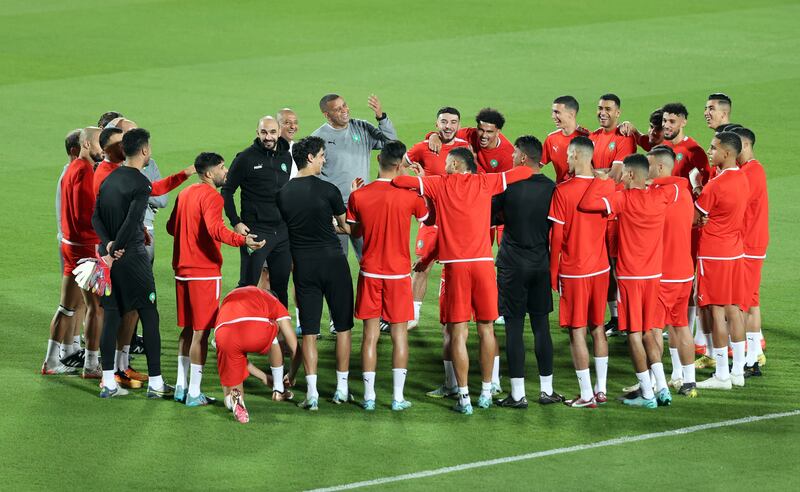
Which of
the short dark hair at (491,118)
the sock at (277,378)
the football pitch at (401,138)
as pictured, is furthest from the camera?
the short dark hair at (491,118)

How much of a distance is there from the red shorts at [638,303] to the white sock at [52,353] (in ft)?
15.9

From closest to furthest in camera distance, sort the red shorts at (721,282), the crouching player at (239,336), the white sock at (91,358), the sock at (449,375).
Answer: the crouching player at (239,336) → the sock at (449,375) → the red shorts at (721,282) → the white sock at (91,358)

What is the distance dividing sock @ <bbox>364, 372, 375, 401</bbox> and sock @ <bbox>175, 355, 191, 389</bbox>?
147 centimetres

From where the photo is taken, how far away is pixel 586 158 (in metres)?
10.7

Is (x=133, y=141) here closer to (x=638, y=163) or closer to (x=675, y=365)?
(x=638, y=163)

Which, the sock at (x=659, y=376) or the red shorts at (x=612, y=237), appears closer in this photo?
the sock at (x=659, y=376)

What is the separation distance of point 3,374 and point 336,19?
19.7 metres

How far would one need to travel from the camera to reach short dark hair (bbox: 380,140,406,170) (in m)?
10.6

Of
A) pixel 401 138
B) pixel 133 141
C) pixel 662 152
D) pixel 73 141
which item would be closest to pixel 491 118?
pixel 662 152

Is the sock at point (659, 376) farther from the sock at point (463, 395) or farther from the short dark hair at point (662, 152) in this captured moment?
the short dark hair at point (662, 152)

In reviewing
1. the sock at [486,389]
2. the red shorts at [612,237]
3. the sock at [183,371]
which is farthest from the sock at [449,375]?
the sock at [183,371]

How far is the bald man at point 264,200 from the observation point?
39.7 feet

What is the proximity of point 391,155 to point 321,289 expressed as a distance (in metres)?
1.25

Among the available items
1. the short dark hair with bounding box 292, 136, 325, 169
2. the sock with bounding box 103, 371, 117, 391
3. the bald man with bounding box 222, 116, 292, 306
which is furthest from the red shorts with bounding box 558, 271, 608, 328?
the sock with bounding box 103, 371, 117, 391
